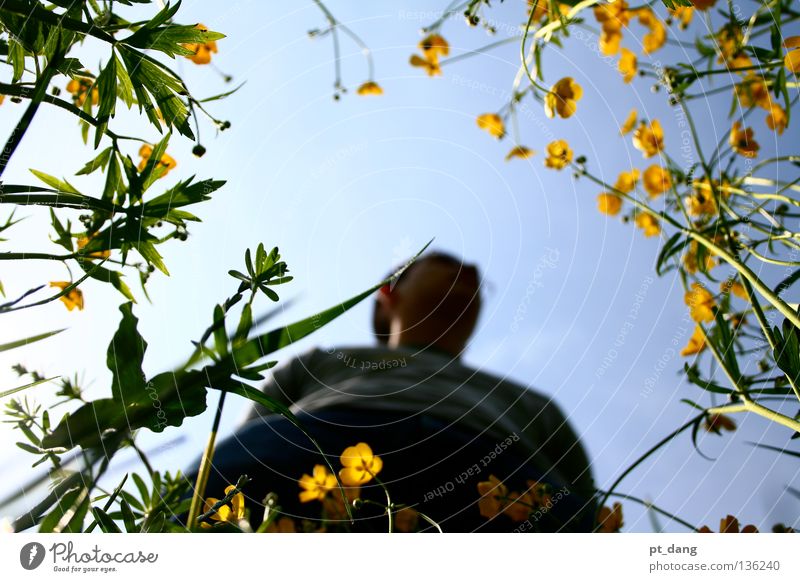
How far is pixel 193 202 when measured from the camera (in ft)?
1.31

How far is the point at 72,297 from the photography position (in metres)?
0.43

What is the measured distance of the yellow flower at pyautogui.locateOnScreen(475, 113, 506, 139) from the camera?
2.56 ft

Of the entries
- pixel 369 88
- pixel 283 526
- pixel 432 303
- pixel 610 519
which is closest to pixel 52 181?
pixel 283 526

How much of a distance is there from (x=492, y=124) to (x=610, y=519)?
0.51m

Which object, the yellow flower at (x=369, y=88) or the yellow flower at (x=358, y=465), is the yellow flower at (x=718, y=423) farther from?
the yellow flower at (x=369, y=88)

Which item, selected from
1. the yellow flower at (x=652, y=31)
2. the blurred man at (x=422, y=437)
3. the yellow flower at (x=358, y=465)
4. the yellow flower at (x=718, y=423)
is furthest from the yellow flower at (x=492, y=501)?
the yellow flower at (x=652, y=31)

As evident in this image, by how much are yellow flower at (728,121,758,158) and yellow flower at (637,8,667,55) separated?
0.44 feet

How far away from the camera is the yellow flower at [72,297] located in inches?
16.9

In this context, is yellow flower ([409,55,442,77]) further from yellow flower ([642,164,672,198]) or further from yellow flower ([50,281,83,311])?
yellow flower ([50,281,83,311])

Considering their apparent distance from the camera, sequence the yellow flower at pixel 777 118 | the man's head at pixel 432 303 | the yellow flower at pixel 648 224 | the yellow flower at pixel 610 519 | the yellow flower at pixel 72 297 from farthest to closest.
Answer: the man's head at pixel 432 303 < the yellow flower at pixel 648 224 < the yellow flower at pixel 777 118 < the yellow flower at pixel 610 519 < the yellow flower at pixel 72 297

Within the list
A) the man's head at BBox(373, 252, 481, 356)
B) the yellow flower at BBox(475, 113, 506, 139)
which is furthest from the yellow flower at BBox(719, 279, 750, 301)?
the man's head at BBox(373, 252, 481, 356)

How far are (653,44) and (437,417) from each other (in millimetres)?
686

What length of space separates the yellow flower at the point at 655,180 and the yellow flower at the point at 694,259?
0.09m
